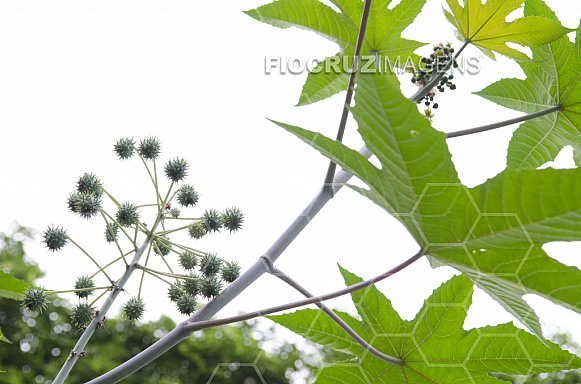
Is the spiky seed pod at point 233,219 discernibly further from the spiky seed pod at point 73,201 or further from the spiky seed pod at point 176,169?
the spiky seed pod at point 73,201

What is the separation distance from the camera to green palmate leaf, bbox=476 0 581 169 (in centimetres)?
66

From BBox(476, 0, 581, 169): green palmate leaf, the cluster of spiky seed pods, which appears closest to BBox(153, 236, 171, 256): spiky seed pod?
the cluster of spiky seed pods

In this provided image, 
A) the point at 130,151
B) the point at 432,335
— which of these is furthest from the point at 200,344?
the point at 432,335

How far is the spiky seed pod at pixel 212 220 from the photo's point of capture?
28.9 inches

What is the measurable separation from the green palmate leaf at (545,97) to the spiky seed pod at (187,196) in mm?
546

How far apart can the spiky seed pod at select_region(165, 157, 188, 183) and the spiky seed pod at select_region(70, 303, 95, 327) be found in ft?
0.93

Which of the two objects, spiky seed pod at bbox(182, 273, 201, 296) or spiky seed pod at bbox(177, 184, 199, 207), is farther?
spiky seed pod at bbox(177, 184, 199, 207)

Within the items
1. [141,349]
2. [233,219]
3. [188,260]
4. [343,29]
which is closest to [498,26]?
[343,29]

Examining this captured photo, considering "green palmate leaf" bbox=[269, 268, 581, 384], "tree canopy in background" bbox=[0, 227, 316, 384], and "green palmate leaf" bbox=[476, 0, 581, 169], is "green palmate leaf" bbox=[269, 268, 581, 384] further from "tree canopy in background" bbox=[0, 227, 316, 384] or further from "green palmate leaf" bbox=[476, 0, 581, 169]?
"tree canopy in background" bbox=[0, 227, 316, 384]

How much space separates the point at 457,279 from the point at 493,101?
1.12ft

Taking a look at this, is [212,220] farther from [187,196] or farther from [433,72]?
[433,72]

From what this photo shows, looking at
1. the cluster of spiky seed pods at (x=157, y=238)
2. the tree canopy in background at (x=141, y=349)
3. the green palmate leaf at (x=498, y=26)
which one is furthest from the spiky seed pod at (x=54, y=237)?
the tree canopy in background at (x=141, y=349)

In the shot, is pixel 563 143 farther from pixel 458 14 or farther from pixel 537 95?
pixel 458 14

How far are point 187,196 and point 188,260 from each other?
0.44 ft
